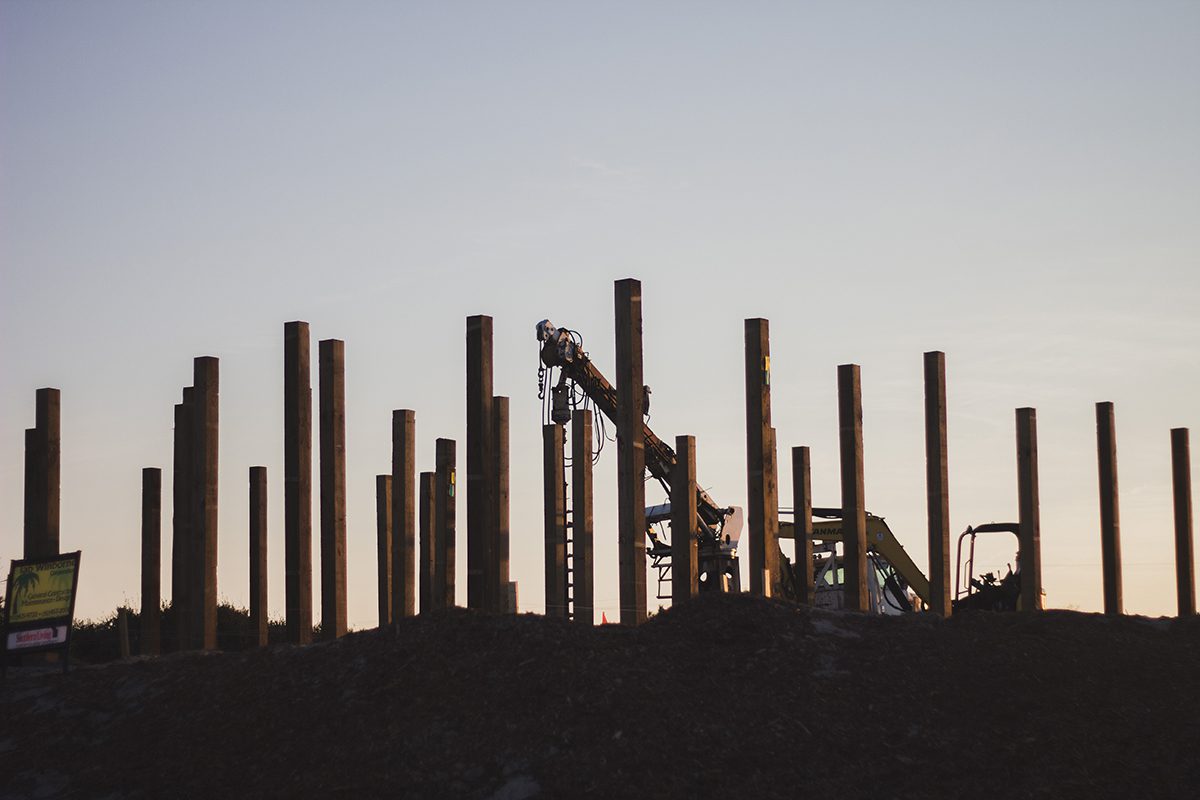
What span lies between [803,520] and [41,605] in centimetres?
1100

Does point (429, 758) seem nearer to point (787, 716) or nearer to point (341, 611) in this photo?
point (787, 716)

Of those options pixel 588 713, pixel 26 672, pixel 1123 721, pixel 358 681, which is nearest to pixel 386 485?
pixel 26 672

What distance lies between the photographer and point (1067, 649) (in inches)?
717

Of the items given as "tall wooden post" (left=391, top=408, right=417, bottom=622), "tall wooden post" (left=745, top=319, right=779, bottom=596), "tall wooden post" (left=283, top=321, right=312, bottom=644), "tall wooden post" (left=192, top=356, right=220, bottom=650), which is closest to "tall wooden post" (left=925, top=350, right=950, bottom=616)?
"tall wooden post" (left=745, top=319, right=779, bottom=596)

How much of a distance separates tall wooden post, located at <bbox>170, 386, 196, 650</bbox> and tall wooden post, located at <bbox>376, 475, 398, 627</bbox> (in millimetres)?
4545

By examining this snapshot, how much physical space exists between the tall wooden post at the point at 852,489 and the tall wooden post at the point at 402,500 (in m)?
6.55

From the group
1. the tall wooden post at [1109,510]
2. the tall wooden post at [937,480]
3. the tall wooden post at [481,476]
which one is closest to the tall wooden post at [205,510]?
the tall wooden post at [481,476]

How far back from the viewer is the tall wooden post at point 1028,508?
78.6 feet

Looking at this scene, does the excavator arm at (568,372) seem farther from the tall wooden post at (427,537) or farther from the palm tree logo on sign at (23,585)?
the palm tree logo on sign at (23,585)

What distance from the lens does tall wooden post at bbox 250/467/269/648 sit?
78.5ft

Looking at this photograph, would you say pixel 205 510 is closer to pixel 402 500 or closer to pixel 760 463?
pixel 402 500

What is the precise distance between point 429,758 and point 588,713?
1.66 meters

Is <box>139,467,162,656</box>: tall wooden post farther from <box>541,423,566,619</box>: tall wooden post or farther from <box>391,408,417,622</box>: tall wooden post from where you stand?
<box>541,423,566,619</box>: tall wooden post

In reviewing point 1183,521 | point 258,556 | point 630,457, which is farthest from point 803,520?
point 258,556
